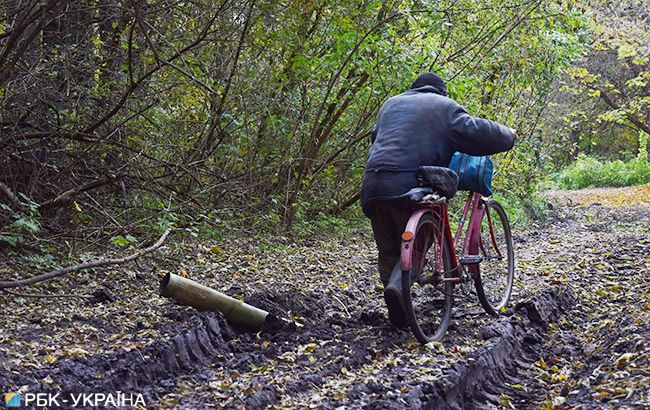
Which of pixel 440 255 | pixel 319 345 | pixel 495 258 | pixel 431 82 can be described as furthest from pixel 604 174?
pixel 319 345

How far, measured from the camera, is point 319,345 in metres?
5.14

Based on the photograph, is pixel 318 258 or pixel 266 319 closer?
pixel 266 319

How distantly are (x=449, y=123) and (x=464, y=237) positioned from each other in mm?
1122

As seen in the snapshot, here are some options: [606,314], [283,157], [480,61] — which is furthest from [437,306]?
[480,61]

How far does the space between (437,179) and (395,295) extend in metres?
0.91

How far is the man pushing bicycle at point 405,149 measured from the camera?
214 inches

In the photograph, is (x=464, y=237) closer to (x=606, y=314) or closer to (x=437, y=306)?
(x=437, y=306)

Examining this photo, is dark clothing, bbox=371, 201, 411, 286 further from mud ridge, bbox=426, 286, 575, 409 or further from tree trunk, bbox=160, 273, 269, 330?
tree trunk, bbox=160, 273, 269, 330

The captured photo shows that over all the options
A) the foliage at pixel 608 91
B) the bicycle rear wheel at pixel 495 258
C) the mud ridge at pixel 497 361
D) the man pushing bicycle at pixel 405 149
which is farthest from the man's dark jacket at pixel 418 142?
the foliage at pixel 608 91

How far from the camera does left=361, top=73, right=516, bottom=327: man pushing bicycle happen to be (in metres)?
5.44

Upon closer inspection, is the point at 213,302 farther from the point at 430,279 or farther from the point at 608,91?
the point at 608,91

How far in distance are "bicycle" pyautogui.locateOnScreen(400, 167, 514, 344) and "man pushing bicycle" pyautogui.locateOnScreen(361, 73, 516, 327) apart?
144mm

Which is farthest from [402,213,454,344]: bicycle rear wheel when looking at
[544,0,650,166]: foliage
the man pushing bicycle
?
[544,0,650,166]: foliage

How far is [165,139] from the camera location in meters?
8.58
